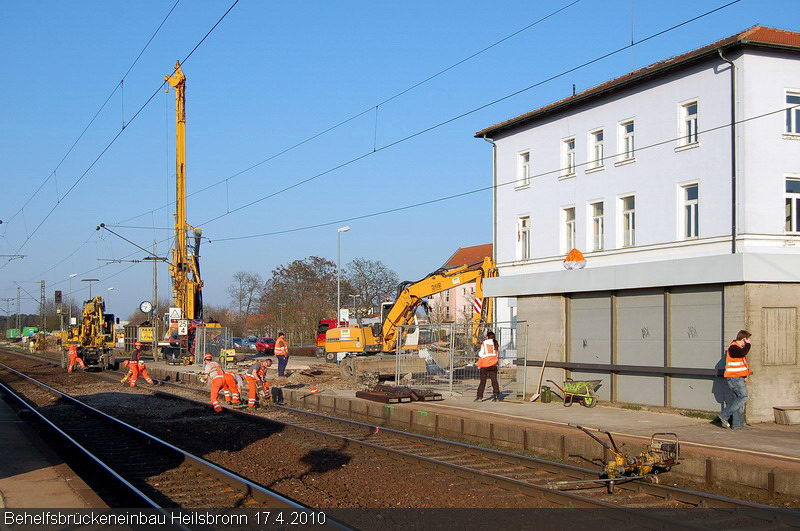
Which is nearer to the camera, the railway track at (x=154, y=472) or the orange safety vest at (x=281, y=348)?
the railway track at (x=154, y=472)

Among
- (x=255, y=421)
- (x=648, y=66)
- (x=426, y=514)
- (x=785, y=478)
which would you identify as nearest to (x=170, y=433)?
(x=255, y=421)

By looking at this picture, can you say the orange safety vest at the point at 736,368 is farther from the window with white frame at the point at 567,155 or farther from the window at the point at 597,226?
the window with white frame at the point at 567,155

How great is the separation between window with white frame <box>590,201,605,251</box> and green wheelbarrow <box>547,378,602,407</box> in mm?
6379

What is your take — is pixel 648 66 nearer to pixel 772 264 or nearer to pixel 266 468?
pixel 772 264

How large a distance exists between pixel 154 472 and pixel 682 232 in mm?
14974

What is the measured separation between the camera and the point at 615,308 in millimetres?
19375

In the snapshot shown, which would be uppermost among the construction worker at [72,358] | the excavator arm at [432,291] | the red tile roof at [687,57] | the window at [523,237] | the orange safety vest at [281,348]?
the red tile roof at [687,57]

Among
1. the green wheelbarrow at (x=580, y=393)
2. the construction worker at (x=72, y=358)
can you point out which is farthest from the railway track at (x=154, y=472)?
the construction worker at (x=72, y=358)

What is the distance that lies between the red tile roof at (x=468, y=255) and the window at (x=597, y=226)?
7013 cm

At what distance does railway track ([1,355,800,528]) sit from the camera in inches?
360

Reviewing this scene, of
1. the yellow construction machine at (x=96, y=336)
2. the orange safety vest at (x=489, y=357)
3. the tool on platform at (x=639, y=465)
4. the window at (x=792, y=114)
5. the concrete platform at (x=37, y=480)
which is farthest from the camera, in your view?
the yellow construction machine at (x=96, y=336)

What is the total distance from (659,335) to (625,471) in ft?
25.3

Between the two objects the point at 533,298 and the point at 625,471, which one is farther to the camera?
the point at 533,298

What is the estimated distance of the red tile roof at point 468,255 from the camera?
97.8 meters
